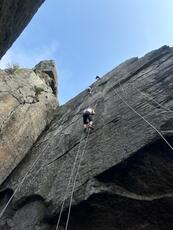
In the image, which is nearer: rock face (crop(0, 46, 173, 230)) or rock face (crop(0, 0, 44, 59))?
rock face (crop(0, 0, 44, 59))

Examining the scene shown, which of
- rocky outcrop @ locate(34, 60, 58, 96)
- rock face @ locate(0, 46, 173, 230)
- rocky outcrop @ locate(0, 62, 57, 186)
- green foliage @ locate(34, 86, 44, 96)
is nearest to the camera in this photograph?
rock face @ locate(0, 46, 173, 230)

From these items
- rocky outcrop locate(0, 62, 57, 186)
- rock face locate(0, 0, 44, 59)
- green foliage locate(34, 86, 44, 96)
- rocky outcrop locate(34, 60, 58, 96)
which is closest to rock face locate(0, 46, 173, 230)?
rocky outcrop locate(0, 62, 57, 186)

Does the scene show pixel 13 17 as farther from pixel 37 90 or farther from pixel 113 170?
pixel 37 90

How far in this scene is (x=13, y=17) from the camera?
22.9ft

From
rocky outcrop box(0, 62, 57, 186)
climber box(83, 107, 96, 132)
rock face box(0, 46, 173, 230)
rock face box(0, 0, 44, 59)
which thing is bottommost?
rock face box(0, 46, 173, 230)

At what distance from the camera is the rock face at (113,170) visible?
771 centimetres

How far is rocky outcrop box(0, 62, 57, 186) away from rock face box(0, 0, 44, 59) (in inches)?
188

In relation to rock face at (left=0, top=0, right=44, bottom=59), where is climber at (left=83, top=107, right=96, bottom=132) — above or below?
below

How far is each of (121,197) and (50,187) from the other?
7.45ft

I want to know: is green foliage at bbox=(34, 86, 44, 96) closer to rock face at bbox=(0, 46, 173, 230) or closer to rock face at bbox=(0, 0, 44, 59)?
rock face at bbox=(0, 46, 173, 230)

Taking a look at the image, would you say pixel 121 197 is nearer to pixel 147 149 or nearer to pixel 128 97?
pixel 147 149

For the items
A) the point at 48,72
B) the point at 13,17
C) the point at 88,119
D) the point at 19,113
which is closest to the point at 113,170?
the point at 88,119

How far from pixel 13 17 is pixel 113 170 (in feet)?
12.2

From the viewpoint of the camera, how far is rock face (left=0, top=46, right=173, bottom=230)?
7.71 m
